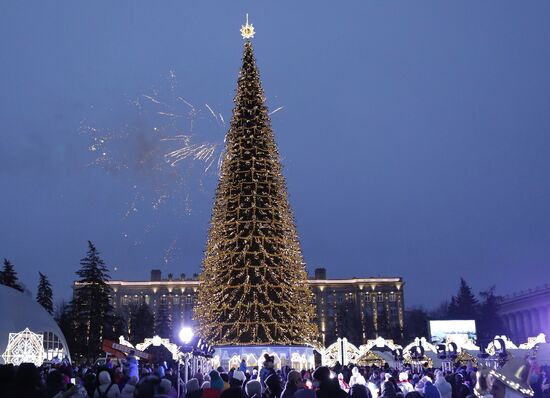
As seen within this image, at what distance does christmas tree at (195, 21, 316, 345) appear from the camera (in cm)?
3002

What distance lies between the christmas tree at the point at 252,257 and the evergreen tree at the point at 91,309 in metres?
36.2

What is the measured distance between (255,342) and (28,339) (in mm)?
12500

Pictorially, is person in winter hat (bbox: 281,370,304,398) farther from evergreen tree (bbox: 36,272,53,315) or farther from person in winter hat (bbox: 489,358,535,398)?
evergreen tree (bbox: 36,272,53,315)

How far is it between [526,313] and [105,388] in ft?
336

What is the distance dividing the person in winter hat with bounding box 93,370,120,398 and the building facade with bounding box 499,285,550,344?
89726 millimetres

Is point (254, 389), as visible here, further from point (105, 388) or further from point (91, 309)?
point (91, 309)

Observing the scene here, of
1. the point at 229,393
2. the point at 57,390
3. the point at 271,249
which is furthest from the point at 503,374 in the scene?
the point at 271,249

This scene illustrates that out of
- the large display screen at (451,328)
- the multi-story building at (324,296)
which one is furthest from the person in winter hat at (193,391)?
the multi-story building at (324,296)

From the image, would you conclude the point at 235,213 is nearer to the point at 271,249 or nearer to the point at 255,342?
the point at 271,249

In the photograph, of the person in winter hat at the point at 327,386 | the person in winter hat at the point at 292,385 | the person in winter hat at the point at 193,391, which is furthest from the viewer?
the person in winter hat at the point at 292,385

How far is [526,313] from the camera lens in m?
102

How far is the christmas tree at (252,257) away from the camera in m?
30.0

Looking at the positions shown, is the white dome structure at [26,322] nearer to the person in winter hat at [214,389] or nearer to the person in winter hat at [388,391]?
the person in winter hat at [214,389]

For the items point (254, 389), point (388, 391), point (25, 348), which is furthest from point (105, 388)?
point (25, 348)
